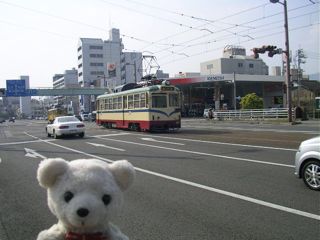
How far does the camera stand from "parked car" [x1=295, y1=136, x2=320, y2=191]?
8984 mm

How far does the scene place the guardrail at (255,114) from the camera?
1791 inches

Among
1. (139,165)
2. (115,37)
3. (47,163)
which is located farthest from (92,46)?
(47,163)

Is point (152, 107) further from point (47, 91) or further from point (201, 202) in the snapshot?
point (47, 91)

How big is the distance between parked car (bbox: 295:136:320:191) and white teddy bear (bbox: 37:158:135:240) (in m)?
6.59

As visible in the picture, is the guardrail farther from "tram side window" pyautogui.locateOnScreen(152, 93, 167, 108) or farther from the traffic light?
"tram side window" pyautogui.locateOnScreen(152, 93, 167, 108)

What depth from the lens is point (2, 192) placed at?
9.87 meters

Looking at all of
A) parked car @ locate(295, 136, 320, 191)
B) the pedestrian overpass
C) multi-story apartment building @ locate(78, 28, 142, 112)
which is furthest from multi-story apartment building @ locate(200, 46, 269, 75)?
parked car @ locate(295, 136, 320, 191)

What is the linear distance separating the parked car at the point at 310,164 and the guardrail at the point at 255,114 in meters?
34.5

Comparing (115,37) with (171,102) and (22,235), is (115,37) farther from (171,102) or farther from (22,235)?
(22,235)

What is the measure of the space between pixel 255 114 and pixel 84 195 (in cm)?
4839

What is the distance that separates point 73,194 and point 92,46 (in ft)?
466

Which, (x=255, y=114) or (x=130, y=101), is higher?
(x=130, y=101)

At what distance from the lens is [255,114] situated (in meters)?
50.1

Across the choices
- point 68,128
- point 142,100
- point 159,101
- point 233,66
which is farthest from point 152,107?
point 233,66
